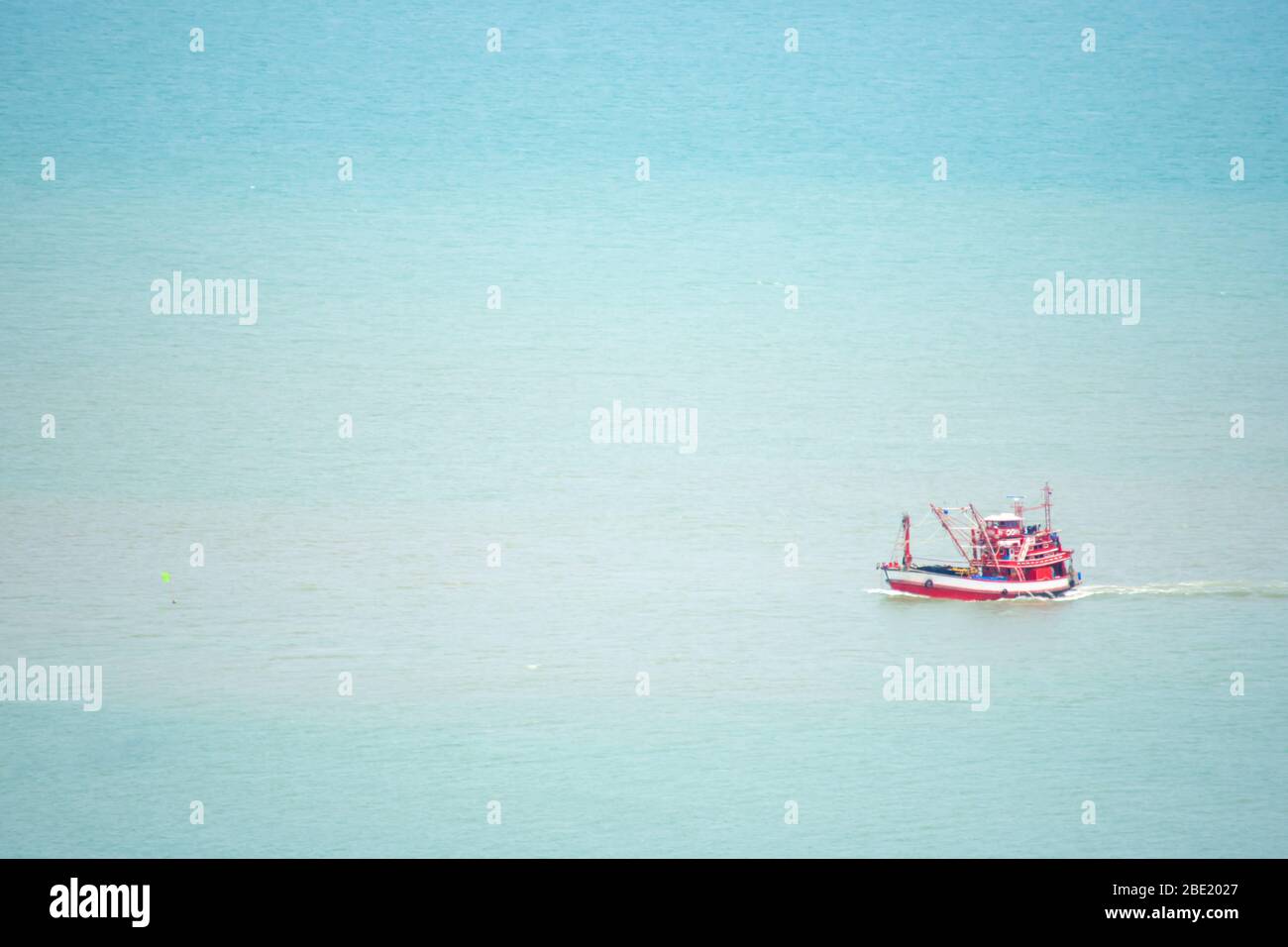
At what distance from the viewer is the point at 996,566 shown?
15500 mm

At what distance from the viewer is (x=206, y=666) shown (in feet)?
44.4

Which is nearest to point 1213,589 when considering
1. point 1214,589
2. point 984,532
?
point 1214,589

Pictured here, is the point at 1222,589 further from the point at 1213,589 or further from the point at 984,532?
the point at 984,532

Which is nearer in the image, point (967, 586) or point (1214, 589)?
point (1214, 589)

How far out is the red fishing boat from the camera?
591 inches

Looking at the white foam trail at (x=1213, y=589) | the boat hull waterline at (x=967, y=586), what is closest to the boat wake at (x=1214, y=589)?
the white foam trail at (x=1213, y=589)

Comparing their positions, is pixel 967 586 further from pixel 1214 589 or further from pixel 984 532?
pixel 1214 589

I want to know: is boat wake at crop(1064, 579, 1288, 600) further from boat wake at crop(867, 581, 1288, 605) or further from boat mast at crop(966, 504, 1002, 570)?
boat mast at crop(966, 504, 1002, 570)

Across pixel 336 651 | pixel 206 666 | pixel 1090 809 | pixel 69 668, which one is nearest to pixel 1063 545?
pixel 1090 809

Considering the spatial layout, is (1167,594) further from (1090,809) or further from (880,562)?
(1090,809)

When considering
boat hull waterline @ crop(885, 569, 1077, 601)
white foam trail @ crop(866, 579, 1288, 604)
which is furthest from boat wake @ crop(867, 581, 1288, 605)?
boat hull waterline @ crop(885, 569, 1077, 601)

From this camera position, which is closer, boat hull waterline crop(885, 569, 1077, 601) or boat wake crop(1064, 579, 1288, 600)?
boat wake crop(1064, 579, 1288, 600)
